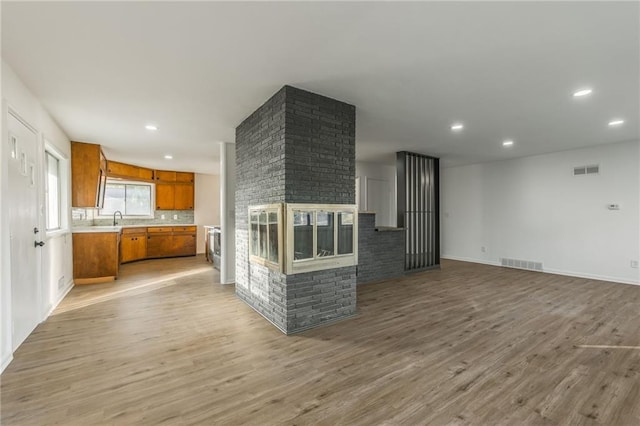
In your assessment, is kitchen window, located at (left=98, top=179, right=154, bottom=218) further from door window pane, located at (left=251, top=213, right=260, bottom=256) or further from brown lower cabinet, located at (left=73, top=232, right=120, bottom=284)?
door window pane, located at (left=251, top=213, right=260, bottom=256)

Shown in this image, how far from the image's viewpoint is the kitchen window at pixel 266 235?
3.17m

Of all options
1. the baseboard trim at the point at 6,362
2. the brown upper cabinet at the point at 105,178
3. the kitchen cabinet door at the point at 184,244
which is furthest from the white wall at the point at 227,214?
the kitchen cabinet door at the point at 184,244

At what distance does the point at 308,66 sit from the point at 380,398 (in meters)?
2.91

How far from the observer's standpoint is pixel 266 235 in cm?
349

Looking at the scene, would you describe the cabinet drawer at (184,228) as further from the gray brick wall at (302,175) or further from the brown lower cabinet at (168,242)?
the gray brick wall at (302,175)

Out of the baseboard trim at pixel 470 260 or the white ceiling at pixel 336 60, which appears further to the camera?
the baseboard trim at pixel 470 260

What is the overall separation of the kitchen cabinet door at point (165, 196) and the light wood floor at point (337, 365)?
4.81 m

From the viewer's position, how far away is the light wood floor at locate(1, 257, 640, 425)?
188cm

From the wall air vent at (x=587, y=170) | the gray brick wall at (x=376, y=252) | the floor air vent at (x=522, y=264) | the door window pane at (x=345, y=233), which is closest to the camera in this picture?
the door window pane at (x=345, y=233)

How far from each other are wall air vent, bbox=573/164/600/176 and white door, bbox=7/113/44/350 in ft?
30.6

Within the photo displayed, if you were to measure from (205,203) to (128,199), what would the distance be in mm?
2188

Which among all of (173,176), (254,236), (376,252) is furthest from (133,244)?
(376,252)

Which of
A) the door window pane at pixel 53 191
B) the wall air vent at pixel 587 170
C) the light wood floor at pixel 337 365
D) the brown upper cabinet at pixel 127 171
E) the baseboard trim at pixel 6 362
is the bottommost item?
the light wood floor at pixel 337 365

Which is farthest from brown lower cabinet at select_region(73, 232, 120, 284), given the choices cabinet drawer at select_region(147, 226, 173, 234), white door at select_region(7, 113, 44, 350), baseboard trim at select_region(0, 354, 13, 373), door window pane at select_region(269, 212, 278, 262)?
door window pane at select_region(269, 212, 278, 262)
